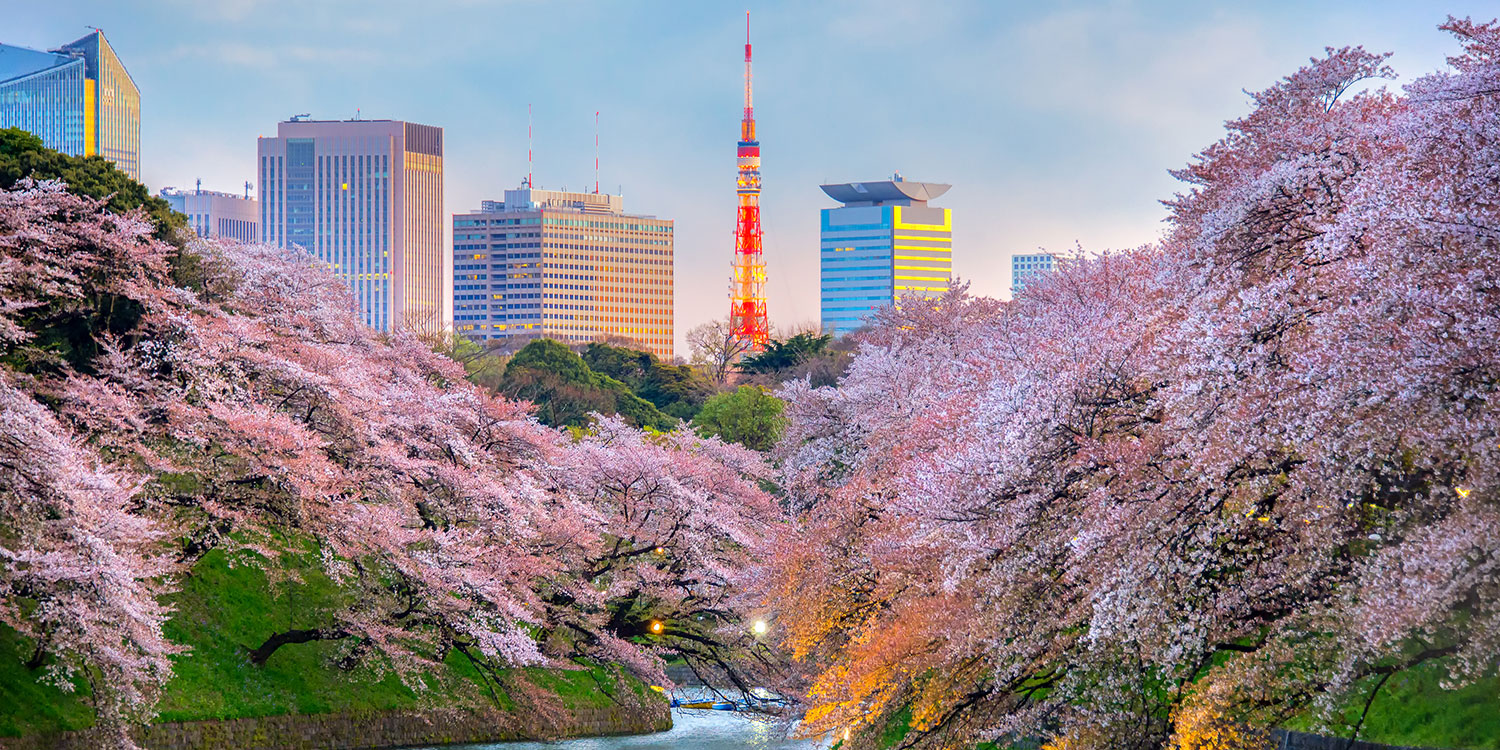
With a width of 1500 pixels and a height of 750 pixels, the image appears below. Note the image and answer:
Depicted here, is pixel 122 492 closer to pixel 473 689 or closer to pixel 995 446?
pixel 473 689

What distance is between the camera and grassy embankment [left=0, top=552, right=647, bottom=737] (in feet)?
77.3

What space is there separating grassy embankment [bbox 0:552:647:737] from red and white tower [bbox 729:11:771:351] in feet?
434

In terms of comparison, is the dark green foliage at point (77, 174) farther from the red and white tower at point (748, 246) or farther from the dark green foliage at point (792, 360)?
the red and white tower at point (748, 246)

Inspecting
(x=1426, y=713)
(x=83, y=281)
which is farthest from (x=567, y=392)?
(x=1426, y=713)

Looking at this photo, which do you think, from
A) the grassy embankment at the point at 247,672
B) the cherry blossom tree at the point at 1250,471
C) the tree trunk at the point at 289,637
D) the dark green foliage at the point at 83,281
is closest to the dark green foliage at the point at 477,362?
the dark green foliage at the point at 83,281

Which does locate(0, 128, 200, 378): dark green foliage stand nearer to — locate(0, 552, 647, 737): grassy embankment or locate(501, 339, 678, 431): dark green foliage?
locate(0, 552, 647, 737): grassy embankment

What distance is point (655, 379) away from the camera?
3314 inches

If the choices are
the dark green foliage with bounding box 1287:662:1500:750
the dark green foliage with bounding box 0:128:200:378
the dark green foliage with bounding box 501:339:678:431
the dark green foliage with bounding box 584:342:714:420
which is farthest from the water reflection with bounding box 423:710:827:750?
the dark green foliage with bounding box 584:342:714:420

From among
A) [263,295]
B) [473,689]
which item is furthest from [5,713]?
[263,295]

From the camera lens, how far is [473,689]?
31.0 metres

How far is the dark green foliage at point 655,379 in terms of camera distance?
80.9 meters

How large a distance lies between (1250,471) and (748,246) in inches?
6240

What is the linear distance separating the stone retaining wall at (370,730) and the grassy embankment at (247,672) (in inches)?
7.8

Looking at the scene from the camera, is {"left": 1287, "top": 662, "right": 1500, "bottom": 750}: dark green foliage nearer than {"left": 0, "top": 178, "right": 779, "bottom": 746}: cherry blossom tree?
Yes
